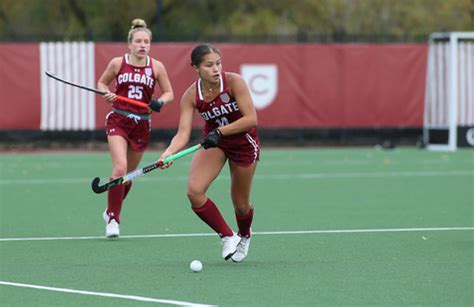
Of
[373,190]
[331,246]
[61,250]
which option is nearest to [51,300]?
[61,250]

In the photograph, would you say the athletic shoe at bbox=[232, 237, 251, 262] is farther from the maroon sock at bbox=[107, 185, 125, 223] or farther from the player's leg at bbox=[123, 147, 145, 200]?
the player's leg at bbox=[123, 147, 145, 200]

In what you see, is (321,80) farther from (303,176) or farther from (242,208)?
(242,208)

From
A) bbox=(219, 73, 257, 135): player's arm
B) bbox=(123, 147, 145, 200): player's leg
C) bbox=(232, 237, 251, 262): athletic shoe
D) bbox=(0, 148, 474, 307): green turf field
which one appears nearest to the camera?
→ bbox=(0, 148, 474, 307): green turf field

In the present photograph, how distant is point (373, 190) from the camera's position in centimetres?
1655

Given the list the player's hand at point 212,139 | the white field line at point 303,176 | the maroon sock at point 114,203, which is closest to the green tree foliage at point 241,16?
the white field line at point 303,176

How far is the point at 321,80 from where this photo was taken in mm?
26016

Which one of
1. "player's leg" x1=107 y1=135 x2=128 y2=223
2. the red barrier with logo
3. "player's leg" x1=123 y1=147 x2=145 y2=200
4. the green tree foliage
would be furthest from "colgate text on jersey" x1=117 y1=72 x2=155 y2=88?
the green tree foliage

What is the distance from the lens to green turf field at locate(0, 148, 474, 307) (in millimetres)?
8445

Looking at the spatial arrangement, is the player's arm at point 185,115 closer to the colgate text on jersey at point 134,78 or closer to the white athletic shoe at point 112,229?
the white athletic shoe at point 112,229

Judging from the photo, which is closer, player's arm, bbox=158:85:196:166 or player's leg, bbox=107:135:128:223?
player's arm, bbox=158:85:196:166

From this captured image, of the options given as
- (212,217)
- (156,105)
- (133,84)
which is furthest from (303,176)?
(212,217)

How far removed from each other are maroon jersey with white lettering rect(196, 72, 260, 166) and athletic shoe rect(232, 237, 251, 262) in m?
0.69

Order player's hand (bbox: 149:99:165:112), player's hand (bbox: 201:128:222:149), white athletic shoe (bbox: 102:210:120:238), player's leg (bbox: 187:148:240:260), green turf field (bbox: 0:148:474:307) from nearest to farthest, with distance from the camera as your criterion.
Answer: green turf field (bbox: 0:148:474:307) → player's hand (bbox: 201:128:222:149) → player's leg (bbox: 187:148:240:260) → player's hand (bbox: 149:99:165:112) → white athletic shoe (bbox: 102:210:120:238)

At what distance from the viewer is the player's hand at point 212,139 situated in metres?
9.54
